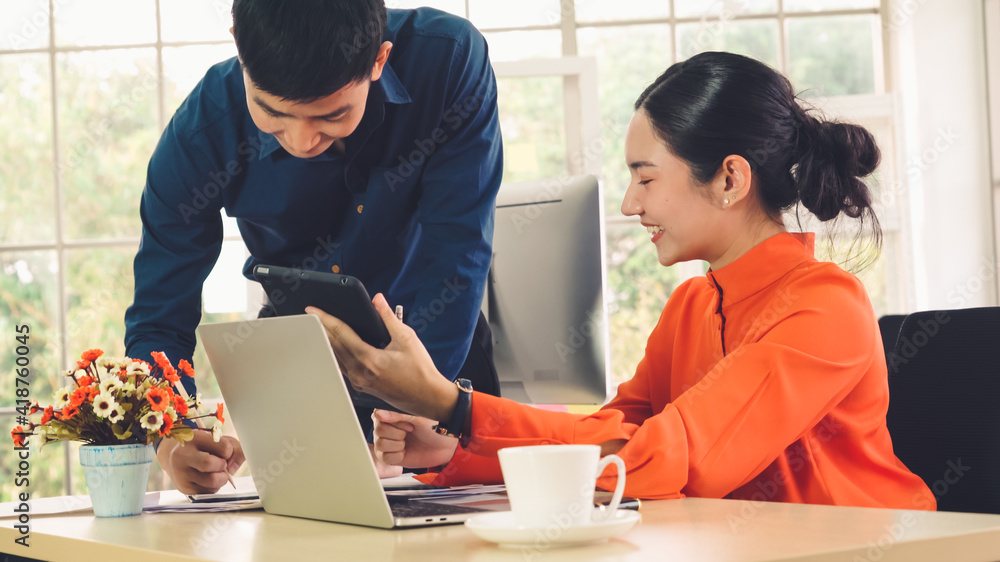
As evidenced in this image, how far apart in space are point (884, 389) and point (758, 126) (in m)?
0.38

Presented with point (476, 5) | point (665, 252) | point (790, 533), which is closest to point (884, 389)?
point (665, 252)

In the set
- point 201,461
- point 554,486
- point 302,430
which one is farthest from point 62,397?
point 554,486

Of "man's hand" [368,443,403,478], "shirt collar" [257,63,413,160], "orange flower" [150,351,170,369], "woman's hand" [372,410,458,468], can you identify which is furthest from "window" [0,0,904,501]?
"orange flower" [150,351,170,369]

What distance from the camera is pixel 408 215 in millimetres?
1600

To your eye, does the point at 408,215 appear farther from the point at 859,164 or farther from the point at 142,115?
the point at 142,115

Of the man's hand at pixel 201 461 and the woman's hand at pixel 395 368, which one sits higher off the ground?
the woman's hand at pixel 395 368

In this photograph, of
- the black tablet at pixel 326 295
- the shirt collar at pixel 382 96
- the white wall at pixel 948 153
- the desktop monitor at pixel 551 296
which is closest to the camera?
the black tablet at pixel 326 295

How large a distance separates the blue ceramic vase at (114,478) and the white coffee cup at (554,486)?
18.8 inches

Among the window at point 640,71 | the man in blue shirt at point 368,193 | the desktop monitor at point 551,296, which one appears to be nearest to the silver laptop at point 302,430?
the man in blue shirt at point 368,193

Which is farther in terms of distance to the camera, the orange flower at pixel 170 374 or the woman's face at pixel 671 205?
the woman's face at pixel 671 205

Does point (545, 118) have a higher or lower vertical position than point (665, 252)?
higher

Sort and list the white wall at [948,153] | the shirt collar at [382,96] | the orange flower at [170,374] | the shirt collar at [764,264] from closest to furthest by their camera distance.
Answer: the orange flower at [170,374] → the shirt collar at [764,264] → the shirt collar at [382,96] → the white wall at [948,153]

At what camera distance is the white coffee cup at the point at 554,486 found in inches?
26.5

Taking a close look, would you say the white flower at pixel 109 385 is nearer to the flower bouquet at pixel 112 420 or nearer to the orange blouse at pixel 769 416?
the flower bouquet at pixel 112 420
